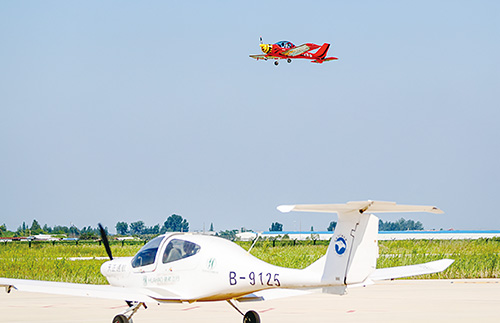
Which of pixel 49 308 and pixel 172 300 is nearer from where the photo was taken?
pixel 172 300

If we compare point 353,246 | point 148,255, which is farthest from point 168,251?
point 353,246

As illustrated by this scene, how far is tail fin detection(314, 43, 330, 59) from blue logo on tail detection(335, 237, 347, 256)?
128 ft

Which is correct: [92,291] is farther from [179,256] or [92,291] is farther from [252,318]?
[252,318]

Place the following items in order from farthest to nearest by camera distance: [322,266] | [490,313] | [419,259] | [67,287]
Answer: [419,259] < [490,313] < [67,287] < [322,266]

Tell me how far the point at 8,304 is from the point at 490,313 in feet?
36.7

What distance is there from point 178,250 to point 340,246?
11.7ft

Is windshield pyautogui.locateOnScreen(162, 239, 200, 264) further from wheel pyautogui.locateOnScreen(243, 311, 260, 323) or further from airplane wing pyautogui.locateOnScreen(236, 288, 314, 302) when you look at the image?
wheel pyautogui.locateOnScreen(243, 311, 260, 323)

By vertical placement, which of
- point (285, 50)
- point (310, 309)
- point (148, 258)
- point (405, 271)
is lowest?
point (310, 309)

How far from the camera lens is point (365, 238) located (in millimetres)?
12000

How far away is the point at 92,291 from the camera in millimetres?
13680

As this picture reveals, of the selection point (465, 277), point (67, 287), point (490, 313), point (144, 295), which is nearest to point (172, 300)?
point (144, 295)

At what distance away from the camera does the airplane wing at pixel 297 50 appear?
48406 millimetres

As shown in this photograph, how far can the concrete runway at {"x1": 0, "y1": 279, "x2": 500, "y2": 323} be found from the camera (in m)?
16.3

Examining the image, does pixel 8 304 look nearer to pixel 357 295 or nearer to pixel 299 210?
pixel 357 295
